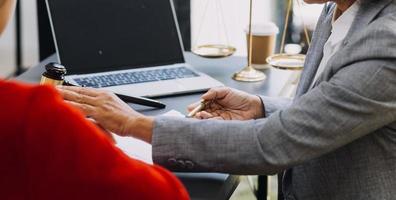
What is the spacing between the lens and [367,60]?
1.06 meters

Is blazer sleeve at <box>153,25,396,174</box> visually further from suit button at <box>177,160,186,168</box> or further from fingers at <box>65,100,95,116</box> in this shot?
fingers at <box>65,100,95,116</box>

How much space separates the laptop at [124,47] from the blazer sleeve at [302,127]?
452mm

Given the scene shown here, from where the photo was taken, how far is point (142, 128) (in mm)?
1153

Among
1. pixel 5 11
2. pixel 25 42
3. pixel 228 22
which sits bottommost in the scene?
pixel 25 42

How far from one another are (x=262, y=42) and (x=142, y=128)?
0.81 meters

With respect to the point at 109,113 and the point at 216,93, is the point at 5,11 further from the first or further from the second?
the point at 216,93

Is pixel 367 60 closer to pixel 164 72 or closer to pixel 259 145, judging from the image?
pixel 259 145

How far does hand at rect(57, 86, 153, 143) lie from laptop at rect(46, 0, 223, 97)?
0.32 metres

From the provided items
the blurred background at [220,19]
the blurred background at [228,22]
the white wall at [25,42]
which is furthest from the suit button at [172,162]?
the white wall at [25,42]

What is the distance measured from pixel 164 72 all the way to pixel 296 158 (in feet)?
2.27

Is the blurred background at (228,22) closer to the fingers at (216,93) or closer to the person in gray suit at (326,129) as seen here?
the fingers at (216,93)

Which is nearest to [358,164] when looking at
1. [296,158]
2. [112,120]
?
[296,158]

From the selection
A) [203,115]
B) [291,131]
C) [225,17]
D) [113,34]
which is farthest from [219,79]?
[225,17]

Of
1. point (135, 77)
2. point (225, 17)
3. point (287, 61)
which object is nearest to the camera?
point (135, 77)
